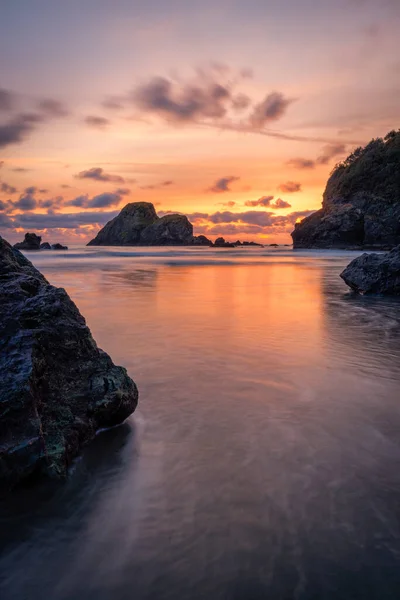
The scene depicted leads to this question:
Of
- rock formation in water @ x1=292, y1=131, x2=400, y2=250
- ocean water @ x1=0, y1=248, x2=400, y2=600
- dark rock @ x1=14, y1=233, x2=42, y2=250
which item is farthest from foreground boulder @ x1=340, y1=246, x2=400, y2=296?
dark rock @ x1=14, y1=233, x2=42, y2=250

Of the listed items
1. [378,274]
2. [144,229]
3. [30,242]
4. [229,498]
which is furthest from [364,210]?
[144,229]

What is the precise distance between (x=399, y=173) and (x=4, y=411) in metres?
79.6

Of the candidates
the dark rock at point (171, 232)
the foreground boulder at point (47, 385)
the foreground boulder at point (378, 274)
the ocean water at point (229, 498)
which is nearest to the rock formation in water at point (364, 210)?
the foreground boulder at point (378, 274)

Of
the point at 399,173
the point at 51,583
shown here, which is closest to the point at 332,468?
the point at 51,583

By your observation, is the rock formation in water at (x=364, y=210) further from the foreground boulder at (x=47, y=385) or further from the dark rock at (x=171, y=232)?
the dark rock at (x=171, y=232)

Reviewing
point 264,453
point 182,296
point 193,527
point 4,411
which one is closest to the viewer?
point 193,527

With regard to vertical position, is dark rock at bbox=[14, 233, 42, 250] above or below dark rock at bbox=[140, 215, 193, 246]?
below

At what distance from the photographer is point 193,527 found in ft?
8.09

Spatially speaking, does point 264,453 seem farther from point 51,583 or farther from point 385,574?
point 51,583

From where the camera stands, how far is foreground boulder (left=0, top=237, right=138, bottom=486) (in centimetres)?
285

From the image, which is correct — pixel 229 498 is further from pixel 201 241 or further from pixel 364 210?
pixel 201 241

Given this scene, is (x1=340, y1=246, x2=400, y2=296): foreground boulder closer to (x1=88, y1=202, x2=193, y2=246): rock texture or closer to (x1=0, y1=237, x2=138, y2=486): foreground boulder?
(x1=0, y1=237, x2=138, y2=486): foreground boulder

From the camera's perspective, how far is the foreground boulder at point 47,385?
285cm

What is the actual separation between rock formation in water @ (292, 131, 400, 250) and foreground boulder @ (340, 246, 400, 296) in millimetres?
53954
